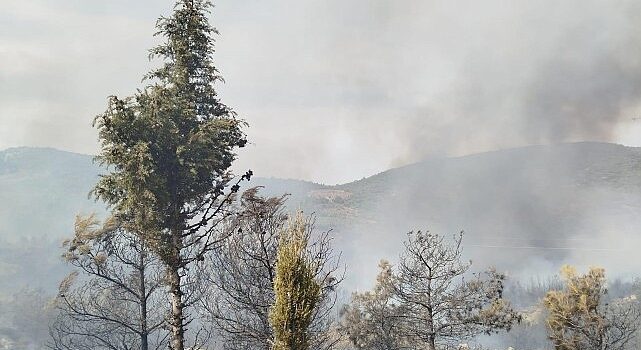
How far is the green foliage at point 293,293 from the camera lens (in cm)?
1144

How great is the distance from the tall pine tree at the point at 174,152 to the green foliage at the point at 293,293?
215 cm

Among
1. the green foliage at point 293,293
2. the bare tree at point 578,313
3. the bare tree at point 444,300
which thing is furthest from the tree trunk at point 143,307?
the bare tree at point 578,313

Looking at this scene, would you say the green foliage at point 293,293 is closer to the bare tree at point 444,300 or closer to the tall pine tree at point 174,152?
the tall pine tree at point 174,152

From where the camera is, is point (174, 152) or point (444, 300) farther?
point (444, 300)

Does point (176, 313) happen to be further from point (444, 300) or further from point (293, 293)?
point (444, 300)

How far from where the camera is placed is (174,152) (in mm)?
14250

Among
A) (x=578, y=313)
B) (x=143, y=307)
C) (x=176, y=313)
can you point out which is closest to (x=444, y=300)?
(x=578, y=313)

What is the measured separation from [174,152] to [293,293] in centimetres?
506

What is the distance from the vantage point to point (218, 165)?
14.9m

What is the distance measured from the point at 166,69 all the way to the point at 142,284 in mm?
6441

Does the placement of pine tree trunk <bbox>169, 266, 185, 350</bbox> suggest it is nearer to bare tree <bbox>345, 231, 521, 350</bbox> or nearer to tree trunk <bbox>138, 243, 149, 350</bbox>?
tree trunk <bbox>138, 243, 149, 350</bbox>

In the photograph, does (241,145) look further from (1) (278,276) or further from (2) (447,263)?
(2) (447,263)

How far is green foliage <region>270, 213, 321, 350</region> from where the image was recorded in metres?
11.4

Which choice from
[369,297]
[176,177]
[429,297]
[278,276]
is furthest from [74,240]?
[369,297]
